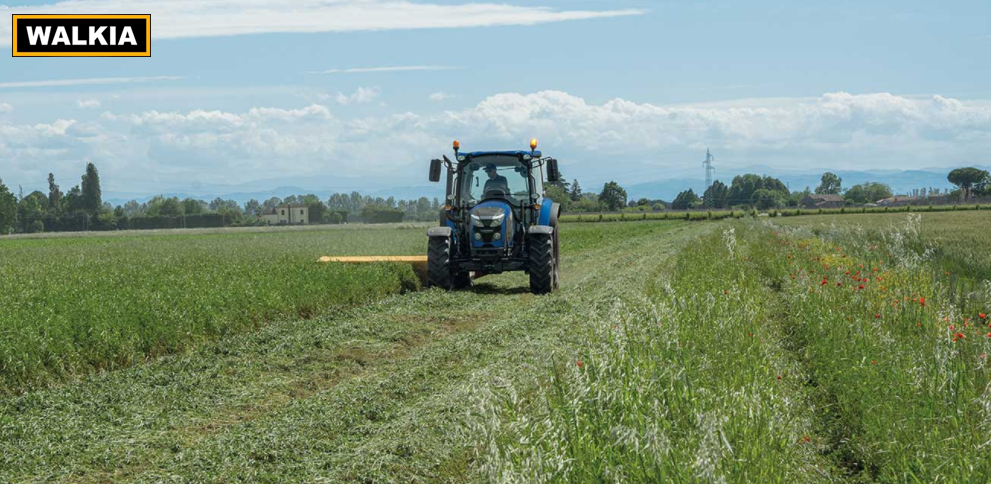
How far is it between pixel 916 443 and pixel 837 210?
84.0m

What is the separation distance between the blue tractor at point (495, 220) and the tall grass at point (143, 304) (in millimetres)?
1401

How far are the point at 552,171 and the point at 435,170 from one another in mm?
2082

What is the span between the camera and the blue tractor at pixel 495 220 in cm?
1491

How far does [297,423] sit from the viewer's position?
6688mm

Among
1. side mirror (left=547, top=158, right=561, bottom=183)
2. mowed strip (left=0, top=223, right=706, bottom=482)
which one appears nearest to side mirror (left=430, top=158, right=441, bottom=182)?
side mirror (left=547, top=158, right=561, bottom=183)

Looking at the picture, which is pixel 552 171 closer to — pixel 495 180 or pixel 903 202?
pixel 495 180

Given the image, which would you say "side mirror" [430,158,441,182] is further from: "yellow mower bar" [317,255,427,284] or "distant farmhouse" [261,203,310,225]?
"distant farmhouse" [261,203,310,225]

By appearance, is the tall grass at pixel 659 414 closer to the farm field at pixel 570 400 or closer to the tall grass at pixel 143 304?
the farm field at pixel 570 400

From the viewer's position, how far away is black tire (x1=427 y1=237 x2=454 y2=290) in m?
15.2

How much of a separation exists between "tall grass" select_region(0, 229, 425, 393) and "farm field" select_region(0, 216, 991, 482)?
22 cm

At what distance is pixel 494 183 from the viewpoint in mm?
15742

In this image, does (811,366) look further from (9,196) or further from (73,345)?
(9,196)

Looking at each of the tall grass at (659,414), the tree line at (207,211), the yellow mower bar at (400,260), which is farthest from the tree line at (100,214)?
the tall grass at (659,414)

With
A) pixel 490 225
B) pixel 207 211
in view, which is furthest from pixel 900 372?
pixel 207 211
